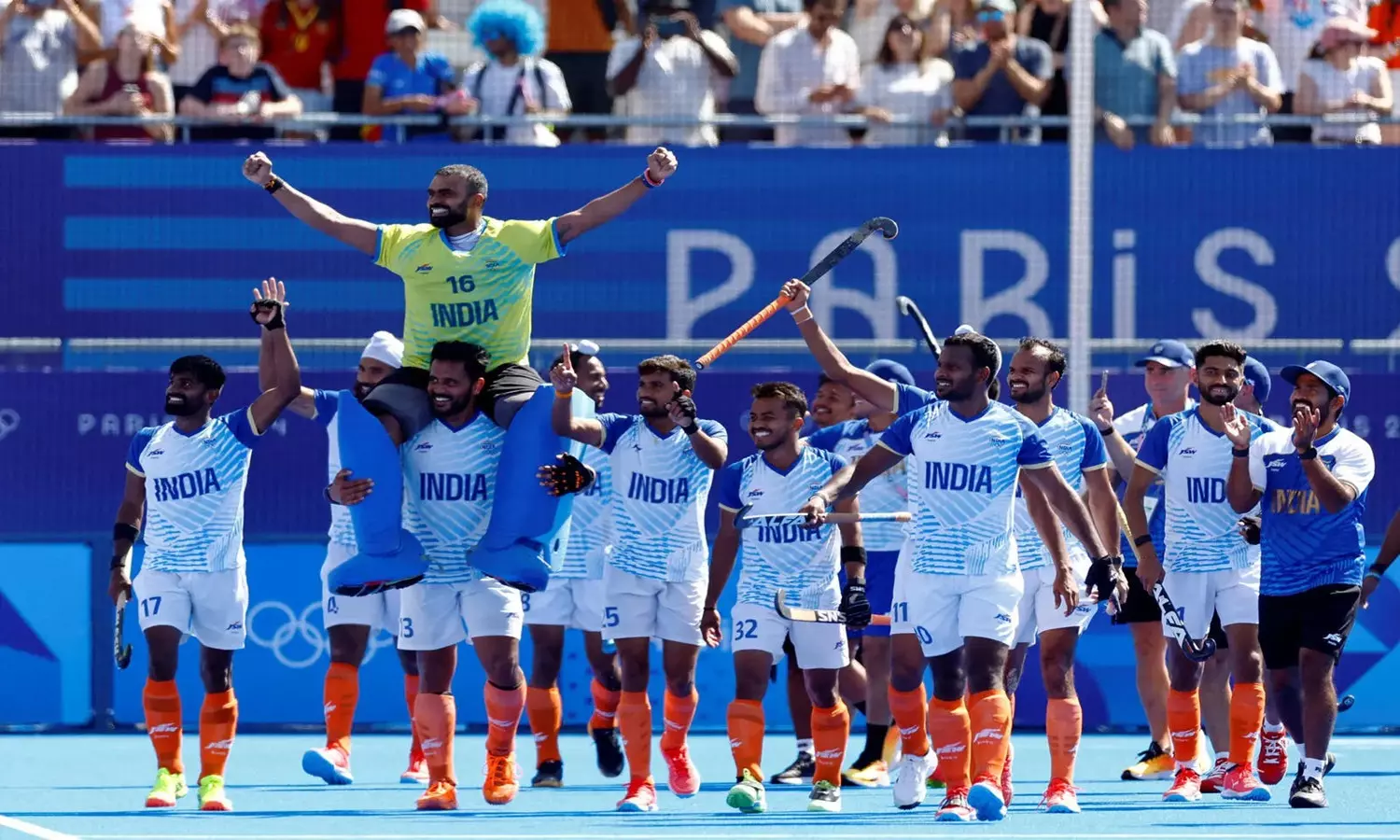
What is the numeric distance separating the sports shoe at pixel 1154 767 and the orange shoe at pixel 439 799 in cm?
372

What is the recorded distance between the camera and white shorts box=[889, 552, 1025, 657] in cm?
1014

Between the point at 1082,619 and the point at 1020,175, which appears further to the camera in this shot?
the point at 1020,175

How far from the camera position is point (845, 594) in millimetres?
11281

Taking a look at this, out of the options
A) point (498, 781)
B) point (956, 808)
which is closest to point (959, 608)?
point (956, 808)

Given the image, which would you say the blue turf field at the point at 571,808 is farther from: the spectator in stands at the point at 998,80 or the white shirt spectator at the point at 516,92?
the spectator in stands at the point at 998,80

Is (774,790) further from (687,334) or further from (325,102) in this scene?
(325,102)

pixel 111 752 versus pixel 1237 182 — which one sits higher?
pixel 1237 182

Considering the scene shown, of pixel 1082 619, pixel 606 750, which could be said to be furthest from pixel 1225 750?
pixel 606 750

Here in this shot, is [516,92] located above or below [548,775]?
above

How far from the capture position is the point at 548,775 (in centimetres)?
1233

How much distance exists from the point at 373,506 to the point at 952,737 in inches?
104

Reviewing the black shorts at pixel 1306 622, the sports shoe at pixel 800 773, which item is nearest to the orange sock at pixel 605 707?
the sports shoe at pixel 800 773

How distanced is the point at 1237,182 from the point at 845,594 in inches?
208

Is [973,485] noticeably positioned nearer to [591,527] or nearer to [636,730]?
[636,730]
